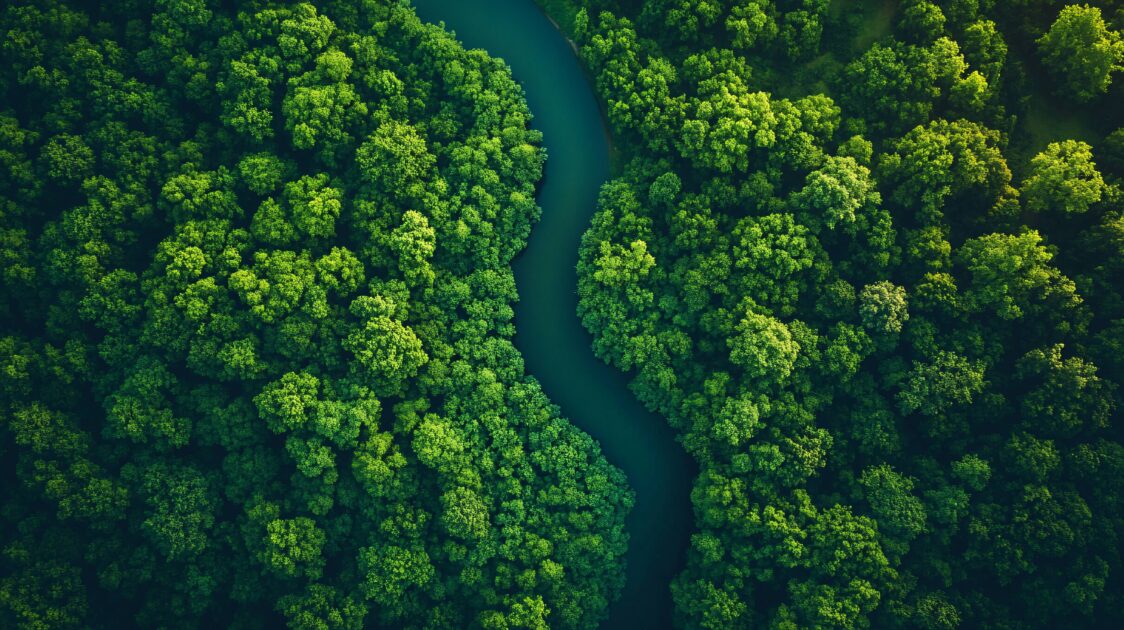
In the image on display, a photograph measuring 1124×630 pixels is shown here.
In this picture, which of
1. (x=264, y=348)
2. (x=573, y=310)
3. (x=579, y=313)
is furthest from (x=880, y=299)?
(x=264, y=348)

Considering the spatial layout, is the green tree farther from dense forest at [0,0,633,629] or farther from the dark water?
dense forest at [0,0,633,629]

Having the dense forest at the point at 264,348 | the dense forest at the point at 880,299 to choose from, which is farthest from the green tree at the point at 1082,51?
the dense forest at the point at 264,348

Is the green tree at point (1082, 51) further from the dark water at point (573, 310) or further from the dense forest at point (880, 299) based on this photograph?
the dark water at point (573, 310)

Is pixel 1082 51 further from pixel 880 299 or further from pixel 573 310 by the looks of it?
pixel 573 310

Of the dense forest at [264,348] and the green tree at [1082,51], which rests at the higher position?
the green tree at [1082,51]

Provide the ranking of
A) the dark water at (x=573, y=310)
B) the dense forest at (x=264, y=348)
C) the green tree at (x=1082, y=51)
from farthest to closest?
the dark water at (x=573, y=310) → the green tree at (x=1082, y=51) → the dense forest at (x=264, y=348)

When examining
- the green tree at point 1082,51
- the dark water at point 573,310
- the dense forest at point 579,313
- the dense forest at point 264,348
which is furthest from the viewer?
the dark water at point 573,310

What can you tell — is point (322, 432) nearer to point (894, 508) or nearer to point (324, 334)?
point (324, 334)

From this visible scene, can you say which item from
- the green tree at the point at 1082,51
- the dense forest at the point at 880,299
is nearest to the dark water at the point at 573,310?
the dense forest at the point at 880,299

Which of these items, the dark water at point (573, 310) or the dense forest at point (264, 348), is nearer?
the dense forest at point (264, 348)
